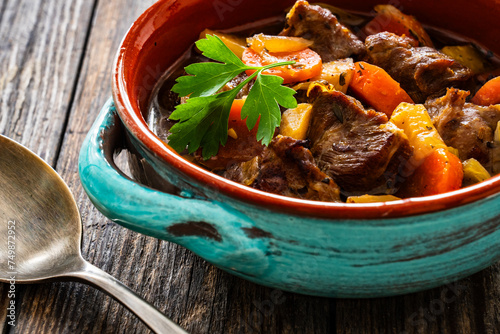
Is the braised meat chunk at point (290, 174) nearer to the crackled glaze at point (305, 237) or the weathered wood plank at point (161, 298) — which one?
the crackled glaze at point (305, 237)

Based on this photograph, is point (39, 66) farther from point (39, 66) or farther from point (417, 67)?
point (417, 67)

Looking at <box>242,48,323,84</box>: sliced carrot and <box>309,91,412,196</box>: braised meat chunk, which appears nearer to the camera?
<box>309,91,412,196</box>: braised meat chunk

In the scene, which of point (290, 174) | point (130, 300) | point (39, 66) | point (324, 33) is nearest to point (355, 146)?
point (290, 174)

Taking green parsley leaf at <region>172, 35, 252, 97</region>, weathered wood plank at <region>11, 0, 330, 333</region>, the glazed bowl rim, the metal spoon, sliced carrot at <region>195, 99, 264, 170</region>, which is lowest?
weathered wood plank at <region>11, 0, 330, 333</region>

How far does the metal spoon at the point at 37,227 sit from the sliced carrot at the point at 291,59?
0.79 metres

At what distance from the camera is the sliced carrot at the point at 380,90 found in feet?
5.98

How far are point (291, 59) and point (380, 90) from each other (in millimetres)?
331

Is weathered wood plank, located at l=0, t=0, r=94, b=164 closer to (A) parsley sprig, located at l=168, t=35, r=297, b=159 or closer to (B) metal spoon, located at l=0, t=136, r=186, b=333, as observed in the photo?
(B) metal spoon, located at l=0, t=136, r=186, b=333

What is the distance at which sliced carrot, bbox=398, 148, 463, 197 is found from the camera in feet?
5.01

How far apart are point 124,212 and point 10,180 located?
28.7 inches

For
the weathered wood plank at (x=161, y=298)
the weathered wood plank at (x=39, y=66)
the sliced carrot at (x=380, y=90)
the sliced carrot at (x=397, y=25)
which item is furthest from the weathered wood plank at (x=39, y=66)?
the sliced carrot at (x=397, y=25)

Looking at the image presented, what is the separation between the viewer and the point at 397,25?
2117 millimetres

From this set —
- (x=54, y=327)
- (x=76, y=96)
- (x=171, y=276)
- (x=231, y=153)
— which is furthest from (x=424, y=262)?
(x=76, y=96)

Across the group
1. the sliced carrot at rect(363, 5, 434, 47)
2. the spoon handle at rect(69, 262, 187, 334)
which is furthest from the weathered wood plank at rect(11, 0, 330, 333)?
the sliced carrot at rect(363, 5, 434, 47)
